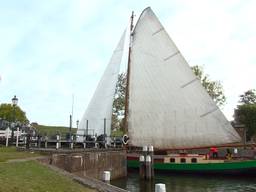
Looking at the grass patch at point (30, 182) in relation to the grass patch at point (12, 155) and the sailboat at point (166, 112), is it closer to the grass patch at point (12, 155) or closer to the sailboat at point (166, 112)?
the grass patch at point (12, 155)

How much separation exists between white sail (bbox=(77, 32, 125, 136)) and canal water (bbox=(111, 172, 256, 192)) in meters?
6.63

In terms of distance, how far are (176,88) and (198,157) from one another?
6630mm

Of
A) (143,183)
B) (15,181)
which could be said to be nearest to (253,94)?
(143,183)

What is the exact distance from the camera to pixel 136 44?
35156 millimetres

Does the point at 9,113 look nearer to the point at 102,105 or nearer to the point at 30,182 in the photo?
the point at 102,105

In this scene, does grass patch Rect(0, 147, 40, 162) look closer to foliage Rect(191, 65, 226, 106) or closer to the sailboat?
the sailboat

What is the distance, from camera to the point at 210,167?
2998cm

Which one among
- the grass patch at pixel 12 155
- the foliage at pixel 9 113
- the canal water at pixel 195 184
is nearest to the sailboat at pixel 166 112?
the canal water at pixel 195 184

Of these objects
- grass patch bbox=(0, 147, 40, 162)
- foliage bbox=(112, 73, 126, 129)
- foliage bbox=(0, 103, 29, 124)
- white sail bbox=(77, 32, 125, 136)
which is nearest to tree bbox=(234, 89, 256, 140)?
foliage bbox=(112, 73, 126, 129)

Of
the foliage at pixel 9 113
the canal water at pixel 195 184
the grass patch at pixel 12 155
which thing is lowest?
the canal water at pixel 195 184

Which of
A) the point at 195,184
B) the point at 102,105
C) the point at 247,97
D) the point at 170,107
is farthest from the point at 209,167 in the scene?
the point at 247,97

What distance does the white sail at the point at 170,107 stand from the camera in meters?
30.6

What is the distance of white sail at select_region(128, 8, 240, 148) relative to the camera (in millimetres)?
30625

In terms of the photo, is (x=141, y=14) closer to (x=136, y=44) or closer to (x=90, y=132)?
(x=136, y=44)
